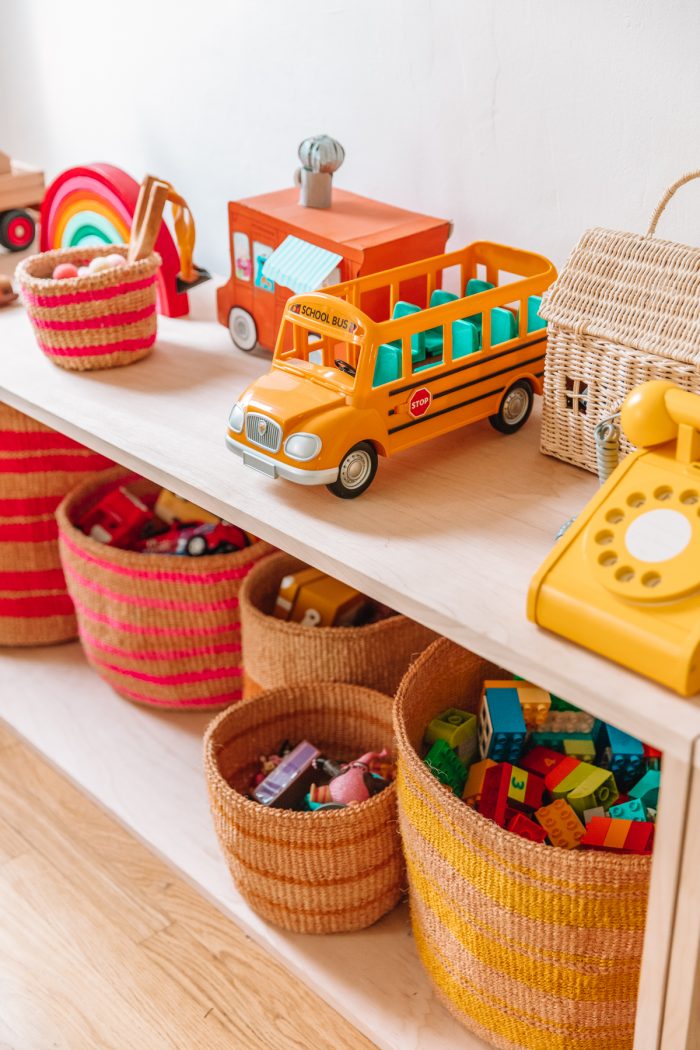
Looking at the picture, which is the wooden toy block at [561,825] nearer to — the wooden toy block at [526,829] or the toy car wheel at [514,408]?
the wooden toy block at [526,829]

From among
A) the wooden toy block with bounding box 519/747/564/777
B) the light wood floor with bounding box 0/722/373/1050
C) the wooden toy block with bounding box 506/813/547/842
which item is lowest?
the light wood floor with bounding box 0/722/373/1050

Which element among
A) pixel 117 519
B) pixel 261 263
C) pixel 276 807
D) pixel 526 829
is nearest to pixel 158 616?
pixel 117 519

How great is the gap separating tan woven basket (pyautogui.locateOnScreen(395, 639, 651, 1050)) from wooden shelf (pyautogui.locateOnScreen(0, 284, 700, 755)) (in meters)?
0.18

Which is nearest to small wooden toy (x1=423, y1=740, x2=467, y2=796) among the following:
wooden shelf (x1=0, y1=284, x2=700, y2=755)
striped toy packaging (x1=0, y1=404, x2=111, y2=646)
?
wooden shelf (x1=0, y1=284, x2=700, y2=755)

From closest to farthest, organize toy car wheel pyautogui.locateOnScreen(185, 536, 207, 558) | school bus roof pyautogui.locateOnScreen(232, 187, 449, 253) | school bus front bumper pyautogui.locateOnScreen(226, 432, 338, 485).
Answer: school bus front bumper pyautogui.locateOnScreen(226, 432, 338, 485), school bus roof pyautogui.locateOnScreen(232, 187, 449, 253), toy car wheel pyautogui.locateOnScreen(185, 536, 207, 558)

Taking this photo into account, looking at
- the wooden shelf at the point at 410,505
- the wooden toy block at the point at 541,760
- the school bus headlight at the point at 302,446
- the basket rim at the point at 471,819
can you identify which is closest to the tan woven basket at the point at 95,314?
the wooden shelf at the point at 410,505

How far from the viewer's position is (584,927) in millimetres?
946

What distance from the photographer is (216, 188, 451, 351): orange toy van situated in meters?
1.22

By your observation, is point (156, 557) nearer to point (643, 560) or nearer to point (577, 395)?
point (577, 395)

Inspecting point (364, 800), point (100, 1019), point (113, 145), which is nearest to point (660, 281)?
point (364, 800)

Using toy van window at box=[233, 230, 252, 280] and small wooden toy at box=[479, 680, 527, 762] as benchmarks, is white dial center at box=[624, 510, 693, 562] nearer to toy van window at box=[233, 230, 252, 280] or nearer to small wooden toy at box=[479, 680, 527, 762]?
small wooden toy at box=[479, 680, 527, 762]

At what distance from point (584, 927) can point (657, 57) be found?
2.62ft

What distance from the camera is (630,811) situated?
1.07 meters

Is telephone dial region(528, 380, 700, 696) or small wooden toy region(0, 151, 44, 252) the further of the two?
small wooden toy region(0, 151, 44, 252)
